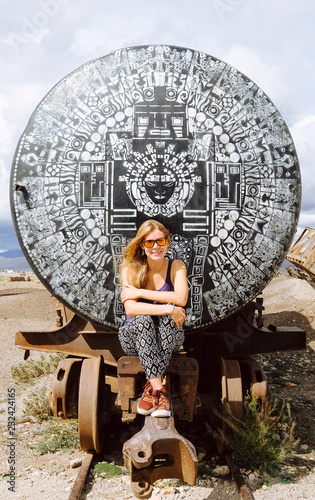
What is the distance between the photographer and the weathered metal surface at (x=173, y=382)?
9.36 ft

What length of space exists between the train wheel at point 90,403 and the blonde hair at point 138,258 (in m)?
0.99

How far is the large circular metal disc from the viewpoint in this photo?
9.87ft

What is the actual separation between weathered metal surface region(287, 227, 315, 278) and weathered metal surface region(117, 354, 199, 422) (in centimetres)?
893

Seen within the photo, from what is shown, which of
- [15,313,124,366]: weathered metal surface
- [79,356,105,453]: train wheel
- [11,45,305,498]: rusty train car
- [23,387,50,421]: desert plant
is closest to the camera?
[11,45,305,498]: rusty train car

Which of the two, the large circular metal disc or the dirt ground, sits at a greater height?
the large circular metal disc

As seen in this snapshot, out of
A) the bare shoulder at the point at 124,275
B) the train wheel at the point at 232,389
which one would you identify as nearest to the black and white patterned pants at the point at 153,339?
the bare shoulder at the point at 124,275

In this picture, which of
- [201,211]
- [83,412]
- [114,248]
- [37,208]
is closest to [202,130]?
[201,211]

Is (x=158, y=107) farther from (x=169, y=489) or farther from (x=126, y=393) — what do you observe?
(x=169, y=489)

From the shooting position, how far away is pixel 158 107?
9.96 feet

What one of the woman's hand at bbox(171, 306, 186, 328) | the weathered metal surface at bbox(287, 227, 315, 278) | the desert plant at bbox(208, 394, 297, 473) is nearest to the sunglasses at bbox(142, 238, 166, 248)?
the woman's hand at bbox(171, 306, 186, 328)

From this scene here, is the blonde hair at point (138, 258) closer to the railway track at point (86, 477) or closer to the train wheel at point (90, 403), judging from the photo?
the train wheel at point (90, 403)

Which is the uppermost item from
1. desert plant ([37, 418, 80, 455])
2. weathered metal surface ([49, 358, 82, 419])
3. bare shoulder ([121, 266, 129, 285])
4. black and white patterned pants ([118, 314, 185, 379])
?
bare shoulder ([121, 266, 129, 285])

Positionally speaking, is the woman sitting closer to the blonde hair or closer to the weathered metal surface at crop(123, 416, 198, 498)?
the blonde hair

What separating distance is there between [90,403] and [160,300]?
3.88 feet
